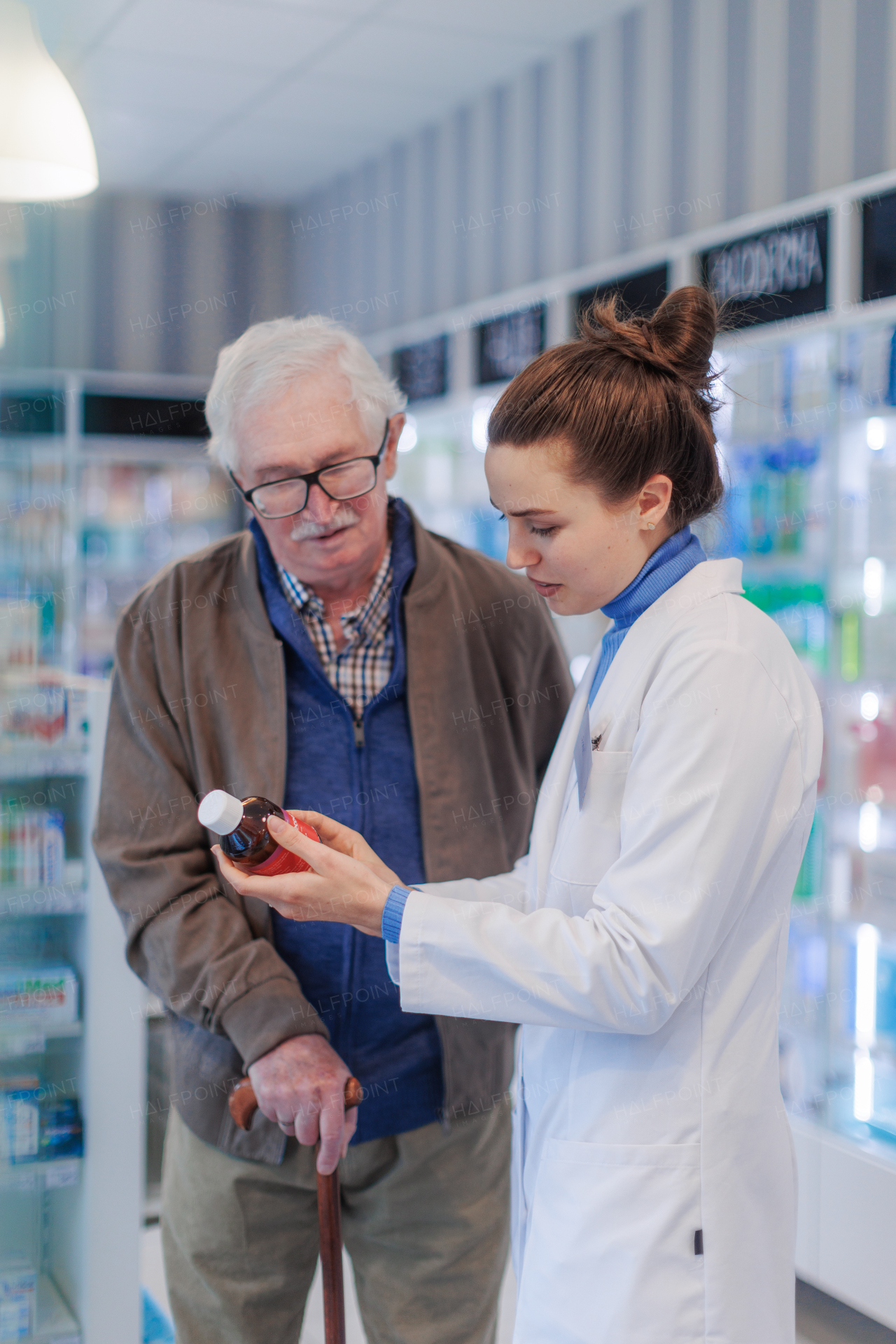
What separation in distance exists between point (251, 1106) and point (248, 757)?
446 mm

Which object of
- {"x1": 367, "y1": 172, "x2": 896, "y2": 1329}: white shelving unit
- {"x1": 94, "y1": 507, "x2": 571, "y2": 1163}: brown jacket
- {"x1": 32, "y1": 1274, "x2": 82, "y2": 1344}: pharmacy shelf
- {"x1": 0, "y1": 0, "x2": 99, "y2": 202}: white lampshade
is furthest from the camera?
{"x1": 367, "y1": 172, "x2": 896, "y2": 1329}: white shelving unit

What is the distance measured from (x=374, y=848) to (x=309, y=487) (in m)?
0.50

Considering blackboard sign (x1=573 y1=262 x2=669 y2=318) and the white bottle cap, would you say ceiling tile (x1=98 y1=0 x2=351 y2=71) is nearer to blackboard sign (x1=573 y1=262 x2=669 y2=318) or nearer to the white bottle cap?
blackboard sign (x1=573 y1=262 x2=669 y2=318)

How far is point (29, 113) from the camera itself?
2.84 ft

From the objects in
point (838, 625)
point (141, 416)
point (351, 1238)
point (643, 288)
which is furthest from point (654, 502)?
point (141, 416)

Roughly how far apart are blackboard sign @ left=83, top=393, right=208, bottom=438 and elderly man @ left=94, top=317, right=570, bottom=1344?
4822 millimetres

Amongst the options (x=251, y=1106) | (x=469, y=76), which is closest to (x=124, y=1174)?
(x=251, y=1106)

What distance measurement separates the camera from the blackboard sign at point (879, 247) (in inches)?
123

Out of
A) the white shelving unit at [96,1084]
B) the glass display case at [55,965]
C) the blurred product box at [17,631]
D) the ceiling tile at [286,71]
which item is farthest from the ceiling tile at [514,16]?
the blurred product box at [17,631]

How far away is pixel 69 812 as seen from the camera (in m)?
2.41

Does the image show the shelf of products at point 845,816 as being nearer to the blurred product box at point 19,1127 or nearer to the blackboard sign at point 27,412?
the blackboard sign at point 27,412

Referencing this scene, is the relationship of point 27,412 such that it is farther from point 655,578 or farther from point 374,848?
point 374,848

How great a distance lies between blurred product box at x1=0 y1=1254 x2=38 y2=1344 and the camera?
2.82 feet

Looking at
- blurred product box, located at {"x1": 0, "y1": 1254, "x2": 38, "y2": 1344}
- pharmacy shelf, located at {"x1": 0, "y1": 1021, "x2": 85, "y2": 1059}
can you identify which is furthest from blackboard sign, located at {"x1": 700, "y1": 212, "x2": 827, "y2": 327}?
blurred product box, located at {"x1": 0, "y1": 1254, "x2": 38, "y2": 1344}
